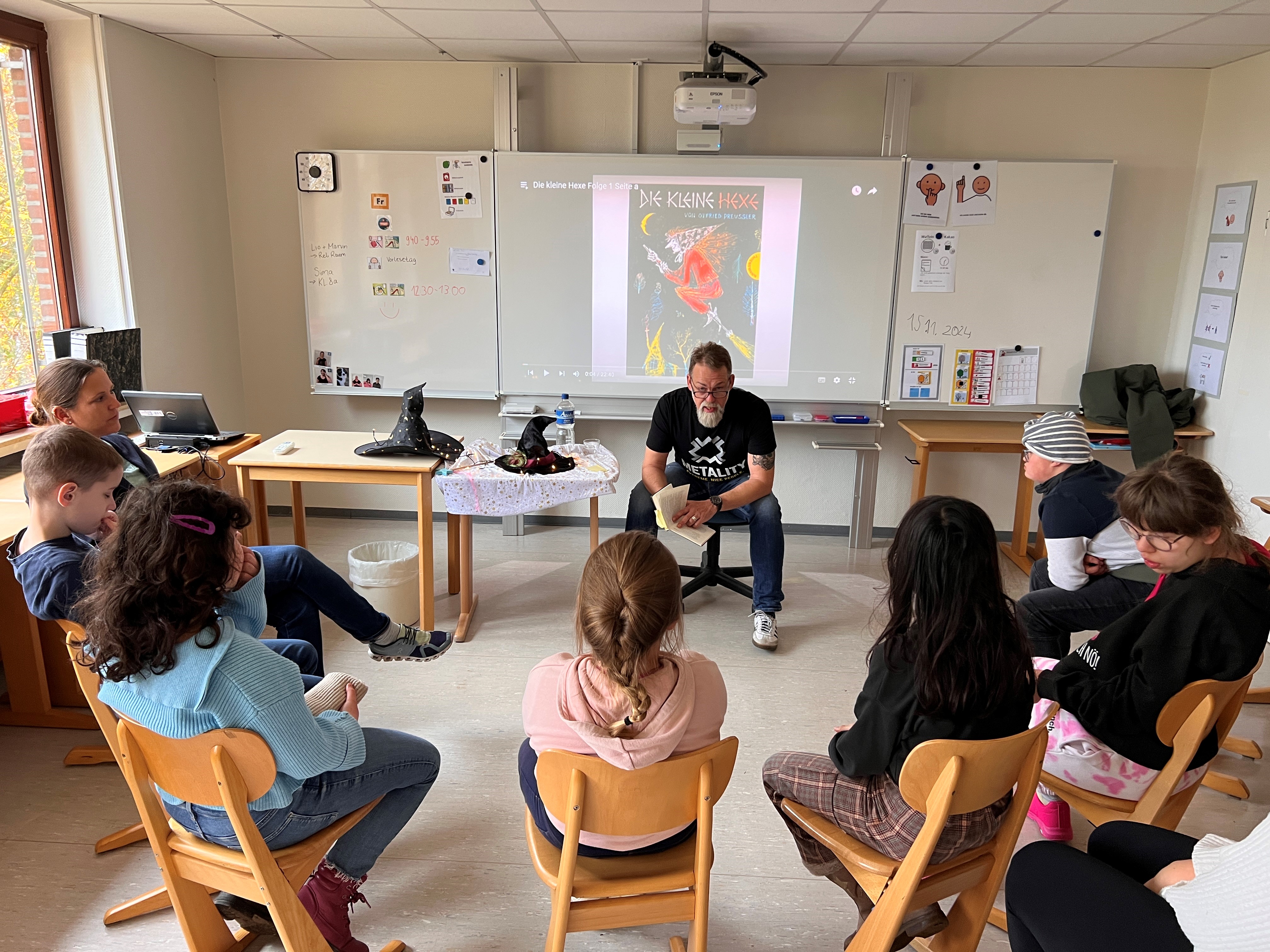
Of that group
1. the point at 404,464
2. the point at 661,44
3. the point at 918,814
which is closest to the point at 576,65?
the point at 661,44

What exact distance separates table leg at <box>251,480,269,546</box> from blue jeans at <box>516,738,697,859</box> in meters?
2.07

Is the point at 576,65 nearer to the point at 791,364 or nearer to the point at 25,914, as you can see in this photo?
the point at 791,364

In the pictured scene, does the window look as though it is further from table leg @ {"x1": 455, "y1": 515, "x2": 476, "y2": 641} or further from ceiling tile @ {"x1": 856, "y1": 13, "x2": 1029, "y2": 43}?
ceiling tile @ {"x1": 856, "y1": 13, "x2": 1029, "y2": 43}

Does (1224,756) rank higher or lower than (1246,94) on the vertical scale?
lower

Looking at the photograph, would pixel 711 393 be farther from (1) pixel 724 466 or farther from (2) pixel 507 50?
(2) pixel 507 50

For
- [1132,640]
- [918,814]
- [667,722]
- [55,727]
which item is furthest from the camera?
[55,727]

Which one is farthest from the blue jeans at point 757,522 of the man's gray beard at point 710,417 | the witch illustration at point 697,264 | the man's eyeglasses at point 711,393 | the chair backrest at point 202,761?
the chair backrest at point 202,761

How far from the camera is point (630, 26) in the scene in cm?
326

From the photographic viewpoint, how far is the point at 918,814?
1.49m

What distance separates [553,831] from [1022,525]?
3.48 m

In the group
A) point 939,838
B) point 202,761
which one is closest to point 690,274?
point 939,838

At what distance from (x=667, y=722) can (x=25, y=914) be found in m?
1.56

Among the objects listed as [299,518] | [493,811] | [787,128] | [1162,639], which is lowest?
[493,811]

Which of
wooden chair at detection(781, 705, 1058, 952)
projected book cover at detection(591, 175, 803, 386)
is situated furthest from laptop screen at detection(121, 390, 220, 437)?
wooden chair at detection(781, 705, 1058, 952)
